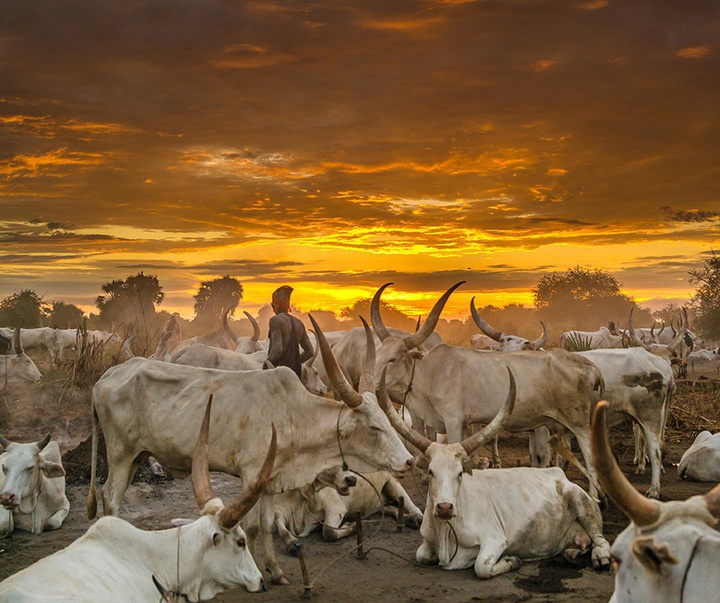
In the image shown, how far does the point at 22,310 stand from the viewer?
37.0m

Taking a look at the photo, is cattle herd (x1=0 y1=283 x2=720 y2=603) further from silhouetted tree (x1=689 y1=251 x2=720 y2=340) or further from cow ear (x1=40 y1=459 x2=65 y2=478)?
silhouetted tree (x1=689 y1=251 x2=720 y2=340)

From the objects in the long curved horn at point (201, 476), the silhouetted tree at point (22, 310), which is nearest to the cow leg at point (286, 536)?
the long curved horn at point (201, 476)

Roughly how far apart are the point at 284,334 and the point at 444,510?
3151 millimetres

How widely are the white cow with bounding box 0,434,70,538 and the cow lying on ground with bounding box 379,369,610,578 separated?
12.3ft

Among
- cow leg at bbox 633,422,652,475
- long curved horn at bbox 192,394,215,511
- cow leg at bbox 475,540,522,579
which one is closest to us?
long curved horn at bbox 192,394,215,511

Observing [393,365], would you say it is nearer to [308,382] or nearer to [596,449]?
[308,382]

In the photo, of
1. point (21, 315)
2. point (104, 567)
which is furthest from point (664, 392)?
point (21, 315)

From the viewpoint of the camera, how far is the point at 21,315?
36.5 m

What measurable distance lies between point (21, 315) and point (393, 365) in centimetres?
2990

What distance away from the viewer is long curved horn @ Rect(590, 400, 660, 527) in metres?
3.06

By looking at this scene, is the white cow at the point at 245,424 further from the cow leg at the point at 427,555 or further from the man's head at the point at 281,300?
the man's head at the point at 281,300

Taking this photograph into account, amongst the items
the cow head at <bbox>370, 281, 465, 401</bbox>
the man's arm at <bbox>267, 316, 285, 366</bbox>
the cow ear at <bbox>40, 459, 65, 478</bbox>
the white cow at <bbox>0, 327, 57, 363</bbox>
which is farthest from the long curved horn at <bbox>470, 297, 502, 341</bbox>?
the white cow at <bbox>0, 327, 57, 363</bbox>

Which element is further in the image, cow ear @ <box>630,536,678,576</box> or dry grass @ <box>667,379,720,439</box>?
dry grass @ <box>667,379,720,439</box>

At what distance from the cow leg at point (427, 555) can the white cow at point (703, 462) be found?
5.04 metres
